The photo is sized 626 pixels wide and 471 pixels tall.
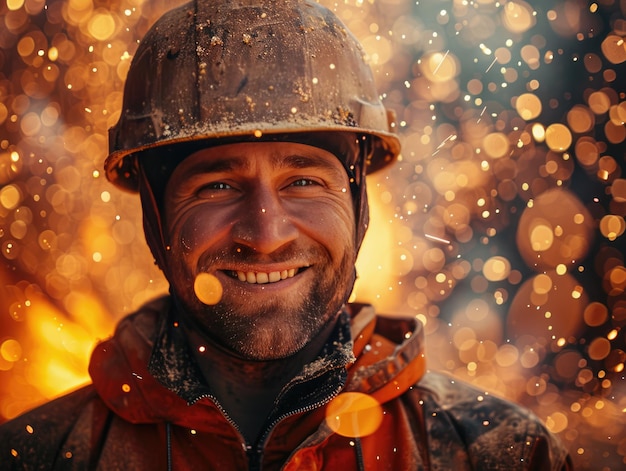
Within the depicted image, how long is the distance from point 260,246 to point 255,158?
387 millimetres

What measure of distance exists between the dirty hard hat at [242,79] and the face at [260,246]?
5.4 inches

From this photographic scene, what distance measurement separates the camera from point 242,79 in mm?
2666

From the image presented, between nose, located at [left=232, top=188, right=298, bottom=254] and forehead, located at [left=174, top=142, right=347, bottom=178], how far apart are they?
0.13 meters

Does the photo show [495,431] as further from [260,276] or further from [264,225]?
[264,225]

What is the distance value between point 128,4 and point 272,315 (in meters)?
6.21

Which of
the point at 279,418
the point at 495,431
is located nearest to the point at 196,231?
the point at 279,418

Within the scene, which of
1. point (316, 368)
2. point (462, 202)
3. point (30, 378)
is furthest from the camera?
point (462, 202)

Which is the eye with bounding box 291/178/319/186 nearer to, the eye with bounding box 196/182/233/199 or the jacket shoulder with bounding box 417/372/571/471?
the eye with bounding box 196/182/233/199

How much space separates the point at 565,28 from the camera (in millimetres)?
8609

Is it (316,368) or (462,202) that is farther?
(462,202)

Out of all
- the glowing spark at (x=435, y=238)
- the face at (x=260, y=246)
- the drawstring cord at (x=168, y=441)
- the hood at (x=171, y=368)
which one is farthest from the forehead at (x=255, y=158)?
the glowing spark at (x=435, y=238)

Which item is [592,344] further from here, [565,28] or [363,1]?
[363,1]

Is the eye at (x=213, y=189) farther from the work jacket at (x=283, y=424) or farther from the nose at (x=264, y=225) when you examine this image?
the work jacket at (x=283, y=424)

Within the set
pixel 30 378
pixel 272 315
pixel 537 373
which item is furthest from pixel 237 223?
pixel 537 373
